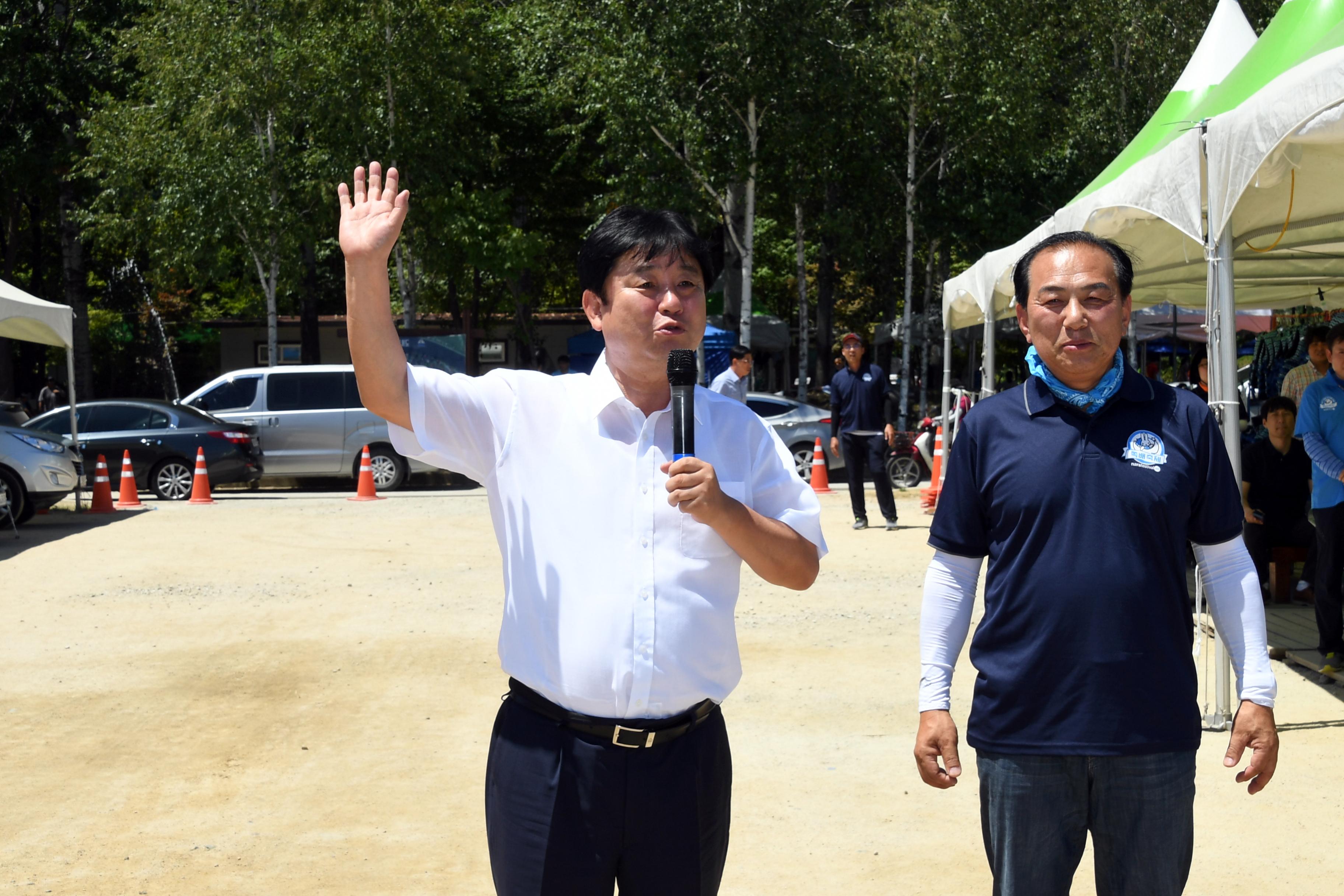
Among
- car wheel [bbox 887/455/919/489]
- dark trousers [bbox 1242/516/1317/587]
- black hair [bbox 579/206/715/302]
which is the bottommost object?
car wheel [bbox 887/455/919/489]

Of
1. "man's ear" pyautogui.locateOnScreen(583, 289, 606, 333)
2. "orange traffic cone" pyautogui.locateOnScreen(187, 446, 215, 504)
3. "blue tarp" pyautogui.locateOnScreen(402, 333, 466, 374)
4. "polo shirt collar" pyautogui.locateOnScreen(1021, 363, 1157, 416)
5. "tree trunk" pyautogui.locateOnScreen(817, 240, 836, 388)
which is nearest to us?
"man's ear" pyautogui.locateOnScreen(583, 289, 606, 333)

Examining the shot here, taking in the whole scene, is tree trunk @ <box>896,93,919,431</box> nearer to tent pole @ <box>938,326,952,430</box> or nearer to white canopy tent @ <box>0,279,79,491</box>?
tent pole @ <box>938,326,952,430</box>

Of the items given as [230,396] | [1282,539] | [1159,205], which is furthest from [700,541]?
[230,396]

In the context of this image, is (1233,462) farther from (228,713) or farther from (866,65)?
(866,65)

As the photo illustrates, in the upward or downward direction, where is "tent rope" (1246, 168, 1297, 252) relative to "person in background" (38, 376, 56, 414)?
upward

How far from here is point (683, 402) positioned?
97.3 inches

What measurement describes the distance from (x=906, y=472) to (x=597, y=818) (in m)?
17.7

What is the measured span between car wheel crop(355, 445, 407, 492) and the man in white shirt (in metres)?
17.2

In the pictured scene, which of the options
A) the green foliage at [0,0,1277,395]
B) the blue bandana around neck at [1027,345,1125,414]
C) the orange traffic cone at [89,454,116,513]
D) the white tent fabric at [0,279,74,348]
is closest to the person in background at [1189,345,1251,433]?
the green foliage at [0,0,1277,395]

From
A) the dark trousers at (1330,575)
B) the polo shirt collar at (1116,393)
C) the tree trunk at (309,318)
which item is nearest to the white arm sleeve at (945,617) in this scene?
the polo shirt collar at (1116,393)

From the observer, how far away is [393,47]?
82.4 feet

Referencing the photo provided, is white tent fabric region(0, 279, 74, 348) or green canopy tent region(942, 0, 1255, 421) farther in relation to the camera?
white tent fabric region(0, 279, 74, 348)

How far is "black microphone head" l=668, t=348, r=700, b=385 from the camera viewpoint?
2.47 m

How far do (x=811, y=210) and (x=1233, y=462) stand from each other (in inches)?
1052
